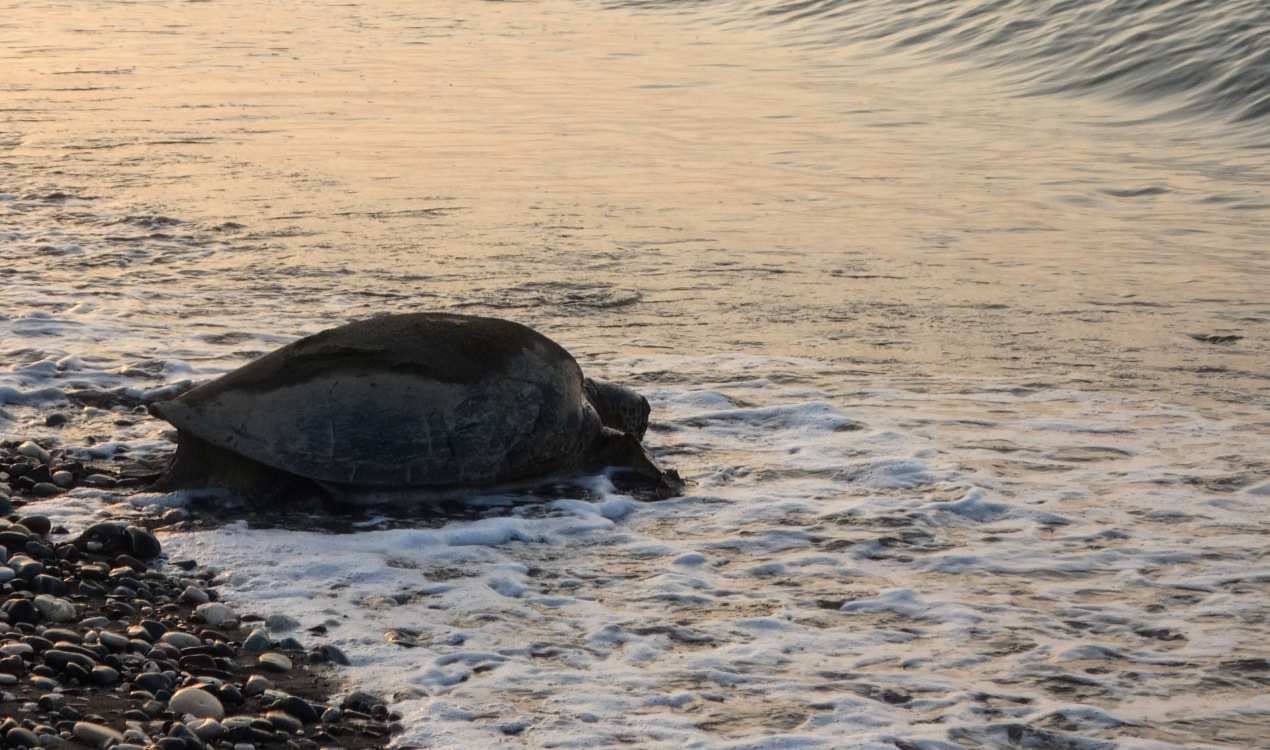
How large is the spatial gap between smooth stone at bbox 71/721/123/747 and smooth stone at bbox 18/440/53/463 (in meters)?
2.48

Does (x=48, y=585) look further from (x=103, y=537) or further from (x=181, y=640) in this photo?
(x=181, y=640)

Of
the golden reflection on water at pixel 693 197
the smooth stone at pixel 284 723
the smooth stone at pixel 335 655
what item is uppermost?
the golden reflection on water at pixel 693 197

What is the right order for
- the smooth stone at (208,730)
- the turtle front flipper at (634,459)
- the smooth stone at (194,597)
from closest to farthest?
the smooth stone at (208,730), the smooth stone at (194,597), the turtle front flipper at (634,459)

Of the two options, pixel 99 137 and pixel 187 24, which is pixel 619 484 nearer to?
pixel 99 137

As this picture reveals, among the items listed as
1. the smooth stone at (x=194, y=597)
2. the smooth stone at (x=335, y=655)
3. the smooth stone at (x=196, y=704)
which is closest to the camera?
the smooth stone at (x=196, y=704)

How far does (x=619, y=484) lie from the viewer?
18.6 feet

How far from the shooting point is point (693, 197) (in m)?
11.0

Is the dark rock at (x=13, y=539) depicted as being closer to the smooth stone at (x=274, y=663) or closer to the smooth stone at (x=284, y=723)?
the smooth stone at (x=274, y=663)

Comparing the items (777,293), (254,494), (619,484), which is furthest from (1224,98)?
(254,494)

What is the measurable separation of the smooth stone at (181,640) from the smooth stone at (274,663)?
0.23 m

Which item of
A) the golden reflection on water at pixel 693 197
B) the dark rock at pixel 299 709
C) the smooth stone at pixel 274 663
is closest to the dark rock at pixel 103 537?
the smooth stone at pixel 274 663

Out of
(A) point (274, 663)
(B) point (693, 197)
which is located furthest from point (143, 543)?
(B) point (693, 197)

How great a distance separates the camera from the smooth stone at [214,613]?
4.30 m

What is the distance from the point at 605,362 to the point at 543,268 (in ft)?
6.29
